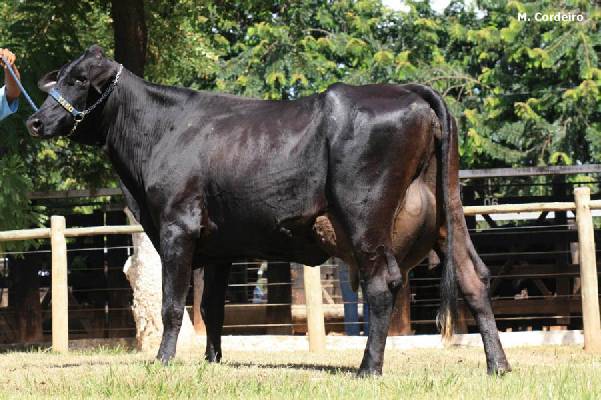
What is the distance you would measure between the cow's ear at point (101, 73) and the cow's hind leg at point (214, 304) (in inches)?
64.8

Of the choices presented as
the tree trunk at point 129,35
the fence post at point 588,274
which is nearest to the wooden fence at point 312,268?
the fence post at point 588,274

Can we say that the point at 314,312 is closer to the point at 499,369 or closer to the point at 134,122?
the point at 134,122

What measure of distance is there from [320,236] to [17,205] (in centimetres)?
667

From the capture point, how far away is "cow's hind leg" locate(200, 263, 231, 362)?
8.10 meters

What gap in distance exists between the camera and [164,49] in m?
15.0

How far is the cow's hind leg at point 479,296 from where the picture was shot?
6.97 meters

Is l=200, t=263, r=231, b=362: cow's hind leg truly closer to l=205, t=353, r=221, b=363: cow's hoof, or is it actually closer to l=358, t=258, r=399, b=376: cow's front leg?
l=205, t=353, r=221, b=363: cow's hoof

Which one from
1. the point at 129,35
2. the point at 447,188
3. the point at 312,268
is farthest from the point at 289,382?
the point at 129,35

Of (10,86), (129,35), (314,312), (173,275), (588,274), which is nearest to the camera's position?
(10,86)

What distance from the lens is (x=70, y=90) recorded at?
26.3ft

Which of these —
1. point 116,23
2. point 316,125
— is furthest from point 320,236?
point 116,23

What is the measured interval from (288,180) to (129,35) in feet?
19.6

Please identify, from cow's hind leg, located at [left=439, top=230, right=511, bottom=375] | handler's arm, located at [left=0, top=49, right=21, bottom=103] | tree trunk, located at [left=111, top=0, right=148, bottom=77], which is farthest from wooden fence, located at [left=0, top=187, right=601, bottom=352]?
handler's arm, located at [left=0, top=49, right=21, bottom=103]

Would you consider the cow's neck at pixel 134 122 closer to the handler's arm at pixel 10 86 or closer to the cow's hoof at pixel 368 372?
the handler's arm at pixel 10 86
